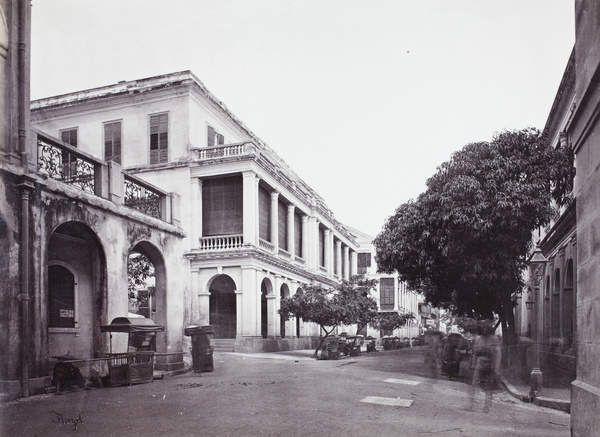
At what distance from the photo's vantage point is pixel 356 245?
2029 inches

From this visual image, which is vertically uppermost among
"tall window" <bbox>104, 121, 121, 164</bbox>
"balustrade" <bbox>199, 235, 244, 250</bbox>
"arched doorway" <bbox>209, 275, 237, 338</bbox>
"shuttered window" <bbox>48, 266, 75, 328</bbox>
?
"tall window" <bbox>104, 121, 121, 164</bbox>

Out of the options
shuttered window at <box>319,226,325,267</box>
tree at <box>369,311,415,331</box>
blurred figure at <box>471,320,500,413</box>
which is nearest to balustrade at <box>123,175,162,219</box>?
blurred figure at <box>471,320,500,413</box>

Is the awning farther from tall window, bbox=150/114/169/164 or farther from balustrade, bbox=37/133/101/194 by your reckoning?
tall window, bbox=150/114/169/164

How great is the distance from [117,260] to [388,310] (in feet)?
127

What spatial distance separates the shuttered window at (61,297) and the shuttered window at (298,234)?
78.1ft

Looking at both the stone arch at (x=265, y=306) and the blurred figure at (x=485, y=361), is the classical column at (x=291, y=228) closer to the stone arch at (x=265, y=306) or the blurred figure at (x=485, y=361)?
the stone arch at (x=265, y=306)

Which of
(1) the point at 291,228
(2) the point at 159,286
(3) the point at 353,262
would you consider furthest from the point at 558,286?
(3) the point at 353,262

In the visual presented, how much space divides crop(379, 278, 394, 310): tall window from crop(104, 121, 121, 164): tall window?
1178 inches

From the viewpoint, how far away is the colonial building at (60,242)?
10328mm

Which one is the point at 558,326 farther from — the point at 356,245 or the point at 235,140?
the point at 356,245

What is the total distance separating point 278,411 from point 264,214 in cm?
2233

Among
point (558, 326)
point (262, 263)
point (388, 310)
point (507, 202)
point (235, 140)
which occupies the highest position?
point (235, 140)

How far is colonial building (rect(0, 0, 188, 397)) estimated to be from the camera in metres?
10.3

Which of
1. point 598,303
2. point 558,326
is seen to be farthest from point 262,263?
point 598,303
